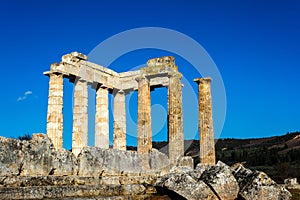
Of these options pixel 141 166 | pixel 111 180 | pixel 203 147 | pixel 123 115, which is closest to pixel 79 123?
pixel 123 115

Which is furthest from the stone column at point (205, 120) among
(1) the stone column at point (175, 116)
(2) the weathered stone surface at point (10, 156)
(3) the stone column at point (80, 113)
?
(2) the weathered stone surface at point (10, 156)

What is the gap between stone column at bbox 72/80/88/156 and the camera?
24.8 m

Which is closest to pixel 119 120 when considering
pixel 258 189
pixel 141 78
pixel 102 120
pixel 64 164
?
pixel 102 120

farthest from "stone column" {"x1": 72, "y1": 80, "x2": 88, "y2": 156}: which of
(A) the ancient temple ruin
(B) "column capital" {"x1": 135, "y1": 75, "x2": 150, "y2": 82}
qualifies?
(B) "column capital" {"x1": 135, "y1": 75, "x2": 150, "y2": 82}

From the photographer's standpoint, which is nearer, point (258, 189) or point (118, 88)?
point (258, 189)

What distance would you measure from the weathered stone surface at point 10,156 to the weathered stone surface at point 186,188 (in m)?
3.54

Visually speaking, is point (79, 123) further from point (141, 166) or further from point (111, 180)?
point (111, 180)

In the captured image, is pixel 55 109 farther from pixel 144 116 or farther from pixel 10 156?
pixel 10 156

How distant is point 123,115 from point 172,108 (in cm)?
579

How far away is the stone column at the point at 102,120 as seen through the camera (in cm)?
2680

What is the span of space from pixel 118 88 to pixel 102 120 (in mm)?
2849

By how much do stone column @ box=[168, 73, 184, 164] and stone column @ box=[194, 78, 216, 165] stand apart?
6.93 ft

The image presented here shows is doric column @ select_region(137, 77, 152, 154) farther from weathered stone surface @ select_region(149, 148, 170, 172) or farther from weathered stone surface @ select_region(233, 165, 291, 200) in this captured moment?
weathered stone surface @ select_region(233, 165, 291, 200)

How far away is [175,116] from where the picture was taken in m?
24.4
